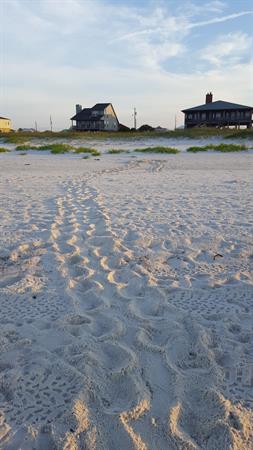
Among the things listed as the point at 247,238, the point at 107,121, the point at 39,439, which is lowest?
the point at 39,439

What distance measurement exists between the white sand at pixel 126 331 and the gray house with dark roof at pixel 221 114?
138 feet

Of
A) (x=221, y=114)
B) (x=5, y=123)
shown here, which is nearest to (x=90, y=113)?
(x=5, y=123)

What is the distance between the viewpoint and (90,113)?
56719 mm

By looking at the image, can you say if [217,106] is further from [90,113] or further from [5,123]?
[5,123]

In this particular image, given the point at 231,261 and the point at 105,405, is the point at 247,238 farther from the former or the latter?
the point at 105,405

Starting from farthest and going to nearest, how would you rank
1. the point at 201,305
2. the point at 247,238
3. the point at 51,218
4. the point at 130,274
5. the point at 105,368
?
the point at 51,218, the point at 247,238, the point at 130,274, the point at 201,305, the point at 105,368

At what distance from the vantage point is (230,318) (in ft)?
8.80

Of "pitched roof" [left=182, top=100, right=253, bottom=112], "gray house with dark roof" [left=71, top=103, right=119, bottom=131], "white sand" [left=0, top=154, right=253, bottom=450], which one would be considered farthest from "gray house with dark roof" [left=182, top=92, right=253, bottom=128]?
"white sand" [left=0, top=154, right=253, bottom=450]

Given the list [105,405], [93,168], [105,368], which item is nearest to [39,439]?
[105,405]

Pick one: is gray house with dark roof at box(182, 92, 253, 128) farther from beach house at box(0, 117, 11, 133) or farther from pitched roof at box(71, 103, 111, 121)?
beach house at box(0, 117, 11, 133)

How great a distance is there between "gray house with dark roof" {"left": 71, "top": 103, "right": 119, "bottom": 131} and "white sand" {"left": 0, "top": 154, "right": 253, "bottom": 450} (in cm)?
5338

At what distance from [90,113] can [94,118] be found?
140 centimetres

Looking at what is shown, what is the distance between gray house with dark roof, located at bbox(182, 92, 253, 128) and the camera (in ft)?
143

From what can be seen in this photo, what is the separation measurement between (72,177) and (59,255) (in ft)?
22.1
